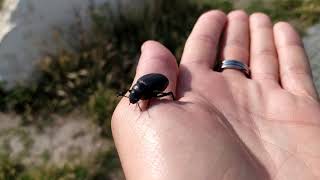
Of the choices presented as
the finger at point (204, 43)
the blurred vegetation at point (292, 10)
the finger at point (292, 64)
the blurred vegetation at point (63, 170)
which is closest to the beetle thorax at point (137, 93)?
the finger at point (204, 43)

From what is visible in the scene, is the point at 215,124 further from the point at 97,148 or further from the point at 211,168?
the point at 97,148

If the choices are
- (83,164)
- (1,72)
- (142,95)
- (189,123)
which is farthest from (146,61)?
(1,72)

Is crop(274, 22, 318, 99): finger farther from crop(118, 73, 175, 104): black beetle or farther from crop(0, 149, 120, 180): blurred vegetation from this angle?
crop(0, 149, 120, 180): blurred vegetation

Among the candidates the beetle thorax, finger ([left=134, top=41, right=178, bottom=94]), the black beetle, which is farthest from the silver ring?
the beetle thorax

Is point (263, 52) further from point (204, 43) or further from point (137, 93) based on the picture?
point (137, 93)

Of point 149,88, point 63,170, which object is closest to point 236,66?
point 149,88

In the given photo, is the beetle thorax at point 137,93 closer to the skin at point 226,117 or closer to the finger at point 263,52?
the skin at point 226,117
